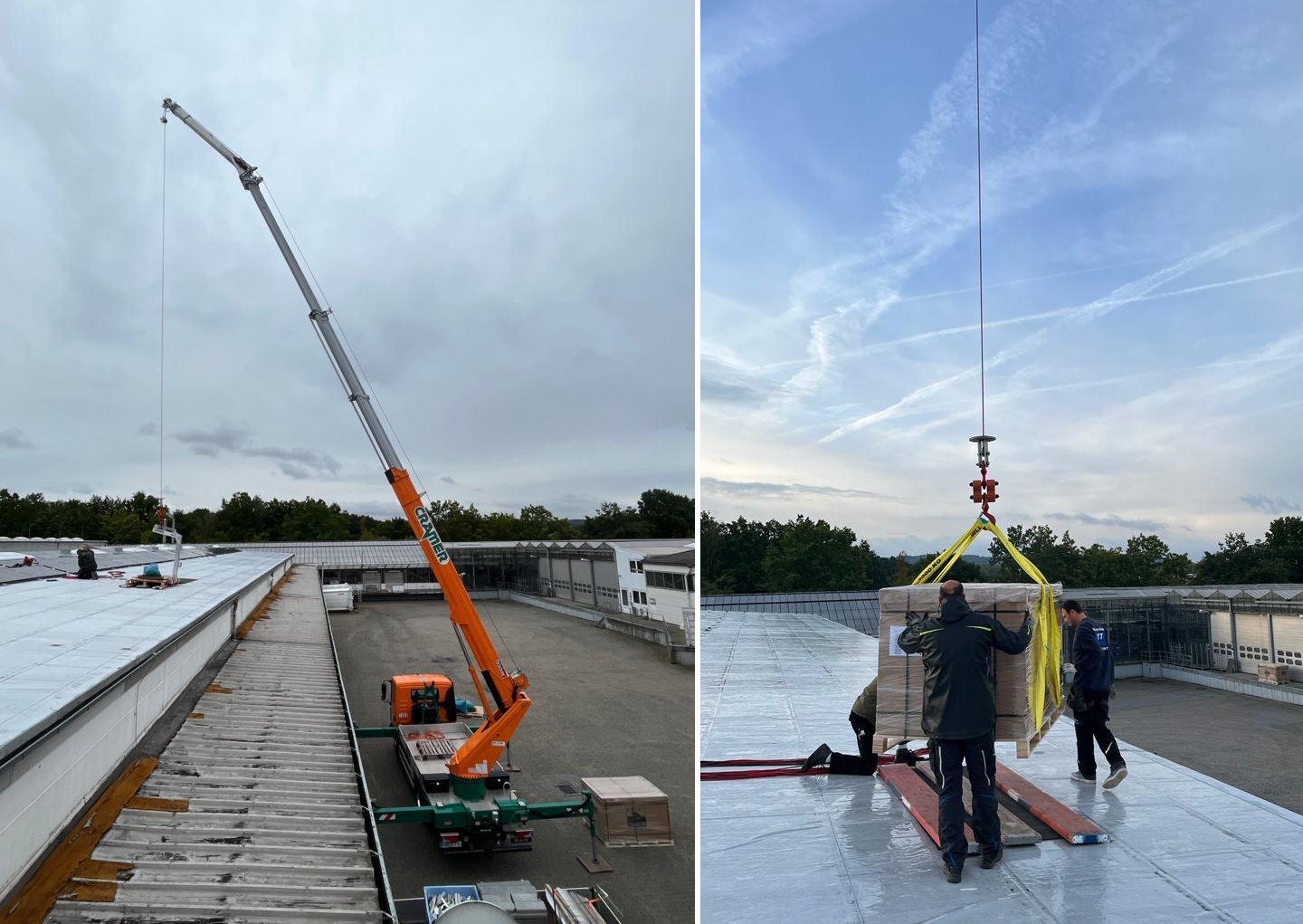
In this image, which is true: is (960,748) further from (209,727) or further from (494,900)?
(209,727)

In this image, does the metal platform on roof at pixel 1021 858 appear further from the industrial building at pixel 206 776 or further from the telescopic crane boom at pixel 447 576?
the telescopic crane boom at pixel 447 576

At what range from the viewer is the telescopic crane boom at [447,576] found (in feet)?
40.9

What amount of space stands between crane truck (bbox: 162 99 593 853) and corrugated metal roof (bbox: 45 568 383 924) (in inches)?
51.6

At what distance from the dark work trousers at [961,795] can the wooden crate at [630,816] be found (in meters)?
7.07

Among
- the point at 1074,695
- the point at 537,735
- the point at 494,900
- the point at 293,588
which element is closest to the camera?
the point at 1074,695

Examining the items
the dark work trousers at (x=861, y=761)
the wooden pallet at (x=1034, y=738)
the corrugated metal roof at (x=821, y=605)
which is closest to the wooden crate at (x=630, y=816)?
the dark work trousers at (x=861, y=761)

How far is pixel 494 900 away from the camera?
9.59m

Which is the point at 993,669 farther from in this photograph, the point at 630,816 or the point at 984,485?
the point at 630,816

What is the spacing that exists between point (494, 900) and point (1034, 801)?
580 cm

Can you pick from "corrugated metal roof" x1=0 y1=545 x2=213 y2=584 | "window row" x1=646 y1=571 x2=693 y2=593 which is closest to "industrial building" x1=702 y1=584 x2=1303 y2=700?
"window row" x1=646 y1=571 x2=693 y2=593

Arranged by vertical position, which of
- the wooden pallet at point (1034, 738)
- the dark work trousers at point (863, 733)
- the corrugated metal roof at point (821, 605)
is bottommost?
the corrugated metal roof at point (821, 605)

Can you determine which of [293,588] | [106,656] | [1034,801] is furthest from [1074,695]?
[293,588]

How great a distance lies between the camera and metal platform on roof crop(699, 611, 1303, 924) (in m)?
4.94

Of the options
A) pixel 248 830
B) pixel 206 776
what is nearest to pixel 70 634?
pixel 206 776
